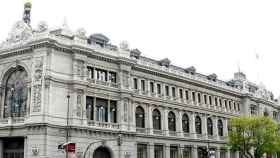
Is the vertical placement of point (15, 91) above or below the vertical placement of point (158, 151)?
above

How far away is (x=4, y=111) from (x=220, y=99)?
42395 millimetres

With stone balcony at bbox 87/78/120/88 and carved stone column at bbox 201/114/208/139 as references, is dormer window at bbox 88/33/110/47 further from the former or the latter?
carved stone column at bbox 201/114/208/139

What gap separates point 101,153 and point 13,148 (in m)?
11.5

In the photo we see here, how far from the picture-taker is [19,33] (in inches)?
2371

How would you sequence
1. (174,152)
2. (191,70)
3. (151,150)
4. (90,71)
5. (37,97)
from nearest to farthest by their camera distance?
(37,97) < (90,71) < (151,150) < (174,152) < (191,70)

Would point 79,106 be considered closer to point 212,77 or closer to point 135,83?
point 135,83

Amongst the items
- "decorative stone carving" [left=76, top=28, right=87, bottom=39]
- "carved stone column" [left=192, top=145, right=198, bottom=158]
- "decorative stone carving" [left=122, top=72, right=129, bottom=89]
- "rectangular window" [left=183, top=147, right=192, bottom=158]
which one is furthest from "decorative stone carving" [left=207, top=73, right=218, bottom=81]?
"decorative stone carving" [left=76, top=28, right=87, bottom=39]

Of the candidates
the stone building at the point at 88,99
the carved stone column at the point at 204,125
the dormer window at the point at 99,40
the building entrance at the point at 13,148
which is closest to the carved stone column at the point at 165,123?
the stone building at the point at 88,99

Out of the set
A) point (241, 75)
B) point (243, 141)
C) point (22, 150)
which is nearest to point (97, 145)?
point (22, 150)

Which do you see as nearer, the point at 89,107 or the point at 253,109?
the point at 89,107

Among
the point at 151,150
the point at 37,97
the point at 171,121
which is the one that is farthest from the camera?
the point at 171,121

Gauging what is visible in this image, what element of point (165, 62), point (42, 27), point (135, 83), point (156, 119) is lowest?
point (156, 119)

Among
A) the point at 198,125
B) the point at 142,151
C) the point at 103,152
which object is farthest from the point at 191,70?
the point at 103,152

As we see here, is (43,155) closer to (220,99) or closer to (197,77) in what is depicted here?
(197,77)
